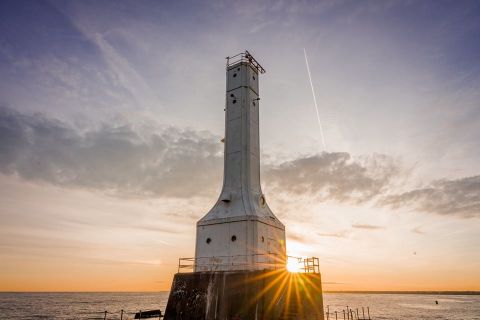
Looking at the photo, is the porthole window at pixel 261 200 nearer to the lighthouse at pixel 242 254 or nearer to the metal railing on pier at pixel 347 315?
the lighthouse at pixel 242 254

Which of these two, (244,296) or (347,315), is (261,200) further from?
(347,315)

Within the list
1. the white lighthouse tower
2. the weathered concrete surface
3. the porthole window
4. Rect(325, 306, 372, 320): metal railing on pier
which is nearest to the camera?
the weathered concrete surface

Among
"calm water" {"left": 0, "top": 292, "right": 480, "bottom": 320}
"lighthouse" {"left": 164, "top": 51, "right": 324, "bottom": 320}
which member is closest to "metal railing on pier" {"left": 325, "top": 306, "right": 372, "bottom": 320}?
"calm water" {"left": 0, "top": 292, "right": 480, "bottom": 320}

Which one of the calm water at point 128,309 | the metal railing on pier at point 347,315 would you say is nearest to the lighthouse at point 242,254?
the metal railing on pier at point 347,315

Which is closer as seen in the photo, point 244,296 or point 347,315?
point 244,296

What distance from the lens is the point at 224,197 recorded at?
22.0m

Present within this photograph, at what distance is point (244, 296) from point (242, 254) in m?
3.25

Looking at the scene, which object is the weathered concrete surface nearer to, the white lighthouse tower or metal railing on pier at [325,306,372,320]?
the white lighthouse tower

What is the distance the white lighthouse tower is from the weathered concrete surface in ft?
5.86

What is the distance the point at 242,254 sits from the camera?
763 inches

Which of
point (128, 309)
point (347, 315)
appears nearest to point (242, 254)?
point (347, 315)

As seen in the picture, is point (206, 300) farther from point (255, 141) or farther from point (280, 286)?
point (255, 141)

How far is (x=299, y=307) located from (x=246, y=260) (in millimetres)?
3669

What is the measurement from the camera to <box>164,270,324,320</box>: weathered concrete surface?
16.3 metres
